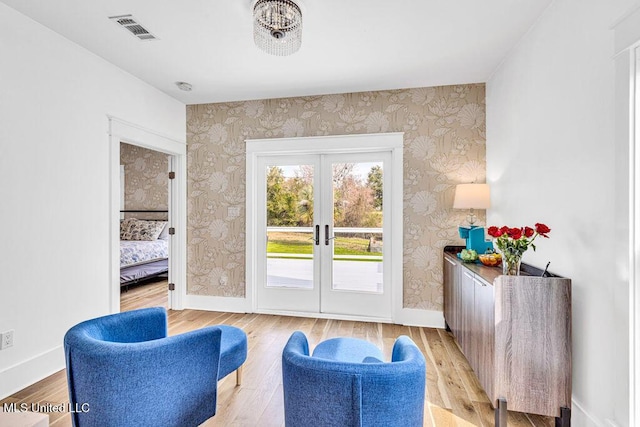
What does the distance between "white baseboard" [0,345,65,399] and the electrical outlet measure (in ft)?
0.51

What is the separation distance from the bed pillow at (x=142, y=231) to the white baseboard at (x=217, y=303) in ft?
7.94

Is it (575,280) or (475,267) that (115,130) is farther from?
(575,280)

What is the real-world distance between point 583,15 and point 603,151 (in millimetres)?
810

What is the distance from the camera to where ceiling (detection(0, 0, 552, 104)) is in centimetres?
218

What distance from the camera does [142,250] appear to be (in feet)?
17.6

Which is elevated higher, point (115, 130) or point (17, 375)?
point (115, 130)

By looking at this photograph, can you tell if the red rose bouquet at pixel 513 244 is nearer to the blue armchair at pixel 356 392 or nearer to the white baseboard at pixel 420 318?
the blue armchair at pixel 356 392

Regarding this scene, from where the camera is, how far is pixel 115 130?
3.05 metres

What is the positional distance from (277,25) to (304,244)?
240cm

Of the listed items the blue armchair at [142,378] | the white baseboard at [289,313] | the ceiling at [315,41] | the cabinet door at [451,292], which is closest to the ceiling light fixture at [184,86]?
the ceiling at [315,41]

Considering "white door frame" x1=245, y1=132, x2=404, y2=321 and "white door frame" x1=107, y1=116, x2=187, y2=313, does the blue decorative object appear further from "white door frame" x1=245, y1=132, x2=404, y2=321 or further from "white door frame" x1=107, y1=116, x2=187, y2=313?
"white door frame" x1=107, y1=116, x2=187, y2=313

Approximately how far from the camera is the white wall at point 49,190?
7.26ft

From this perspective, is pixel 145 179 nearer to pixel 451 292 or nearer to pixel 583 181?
pixel 451 292

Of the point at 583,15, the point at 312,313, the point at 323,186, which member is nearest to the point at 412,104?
the point at 323,186
